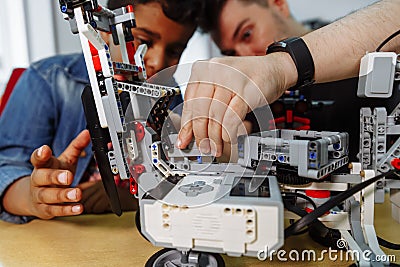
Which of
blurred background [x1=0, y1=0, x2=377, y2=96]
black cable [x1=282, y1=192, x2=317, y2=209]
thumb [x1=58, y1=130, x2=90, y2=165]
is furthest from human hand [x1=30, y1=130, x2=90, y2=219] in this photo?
blurred background [x1=0, y1=0, x2=377, y2=96]

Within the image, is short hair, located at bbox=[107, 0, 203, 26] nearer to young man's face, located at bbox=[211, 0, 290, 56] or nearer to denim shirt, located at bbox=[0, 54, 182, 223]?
young man's face, located at bbox=[211, 0, 290, 56]

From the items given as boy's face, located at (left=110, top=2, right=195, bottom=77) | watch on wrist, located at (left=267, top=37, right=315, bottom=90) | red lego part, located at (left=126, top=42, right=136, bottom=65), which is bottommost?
watch on wrist, located at (left=267, top=37, right=315, bottom=90)

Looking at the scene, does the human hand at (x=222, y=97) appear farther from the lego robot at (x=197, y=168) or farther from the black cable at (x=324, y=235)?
the black cable at (x=324, y=235)

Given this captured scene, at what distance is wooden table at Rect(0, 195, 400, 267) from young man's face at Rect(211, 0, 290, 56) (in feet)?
2.07

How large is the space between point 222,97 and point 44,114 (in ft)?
2.31

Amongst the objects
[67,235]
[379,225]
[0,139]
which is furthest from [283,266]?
[0,139]

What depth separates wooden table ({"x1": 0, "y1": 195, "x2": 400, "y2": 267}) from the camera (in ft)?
2.13

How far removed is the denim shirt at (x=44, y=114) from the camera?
1.04 metres

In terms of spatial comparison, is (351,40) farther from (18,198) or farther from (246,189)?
(18,198)

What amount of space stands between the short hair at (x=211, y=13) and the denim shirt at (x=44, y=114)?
44cm

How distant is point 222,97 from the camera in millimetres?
557

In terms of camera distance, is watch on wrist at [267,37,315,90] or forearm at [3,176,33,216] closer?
watch on wrist at [267,37,315,90]

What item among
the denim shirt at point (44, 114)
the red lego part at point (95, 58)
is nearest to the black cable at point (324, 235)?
the red lego part at point (95, 58)

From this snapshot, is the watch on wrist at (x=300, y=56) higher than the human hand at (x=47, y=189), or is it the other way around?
the watch on wrist at (x=300, y=56)
